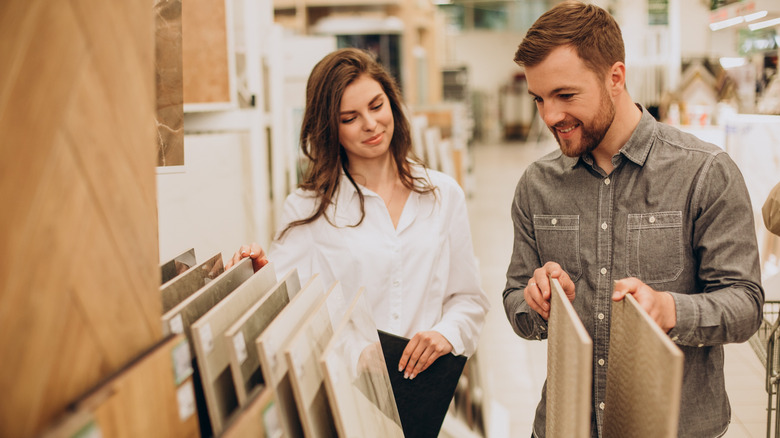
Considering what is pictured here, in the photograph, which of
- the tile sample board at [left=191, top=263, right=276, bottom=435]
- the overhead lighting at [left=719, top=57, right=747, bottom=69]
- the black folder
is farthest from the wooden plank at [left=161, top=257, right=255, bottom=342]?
the overhead lighting at [left=719, top=57, right=747, bottom=69]

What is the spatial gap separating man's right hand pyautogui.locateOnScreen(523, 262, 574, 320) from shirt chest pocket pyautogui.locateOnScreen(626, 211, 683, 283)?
11.1 inches

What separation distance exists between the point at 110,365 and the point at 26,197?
0.20m

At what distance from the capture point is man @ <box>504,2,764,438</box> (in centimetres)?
132

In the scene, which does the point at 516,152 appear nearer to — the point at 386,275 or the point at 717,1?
the point at 717,1

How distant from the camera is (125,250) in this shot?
2.40 ft

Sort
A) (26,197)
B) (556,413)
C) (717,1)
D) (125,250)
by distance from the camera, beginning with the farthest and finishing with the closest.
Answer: (717,1) < (556,413) < (125,250) < (26,197)

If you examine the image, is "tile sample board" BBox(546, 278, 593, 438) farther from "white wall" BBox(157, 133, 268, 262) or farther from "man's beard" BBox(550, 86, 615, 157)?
"white wall" BBox(157, 133, 268, 262)

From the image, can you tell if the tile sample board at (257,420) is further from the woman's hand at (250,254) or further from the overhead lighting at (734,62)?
the overhead lighting at (734,62)

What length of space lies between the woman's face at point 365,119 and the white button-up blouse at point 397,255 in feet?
0.53

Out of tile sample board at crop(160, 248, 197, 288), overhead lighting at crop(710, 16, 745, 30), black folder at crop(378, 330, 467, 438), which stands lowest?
black folder at crop(378, 330, 467, 438)

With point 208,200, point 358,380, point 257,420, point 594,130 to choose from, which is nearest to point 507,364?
point 208,200

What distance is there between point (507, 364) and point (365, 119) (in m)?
2.97

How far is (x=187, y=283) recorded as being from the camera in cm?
113

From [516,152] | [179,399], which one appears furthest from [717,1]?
[516,152]
